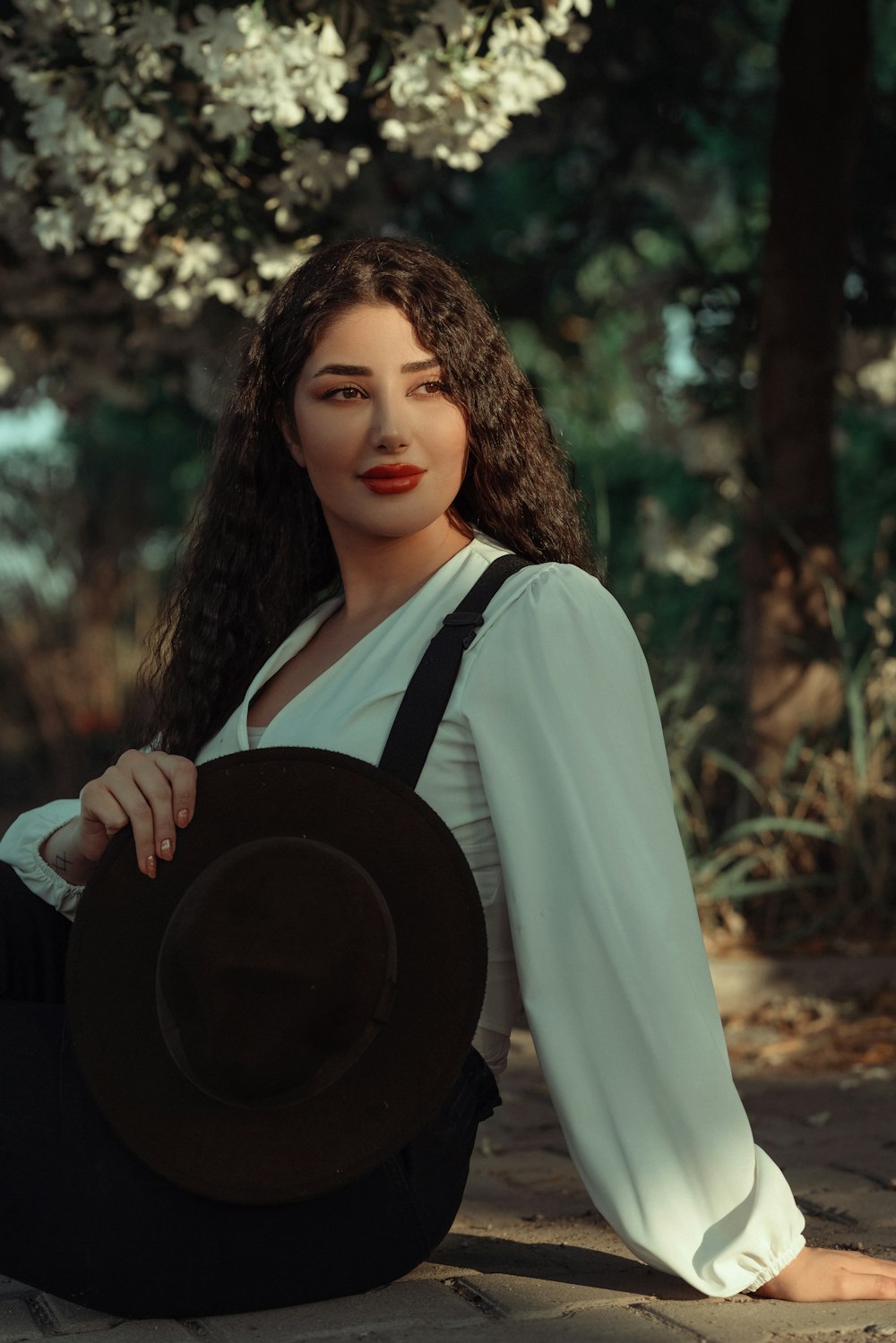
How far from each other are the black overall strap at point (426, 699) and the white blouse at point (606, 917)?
0.02m

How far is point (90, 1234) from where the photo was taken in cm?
193

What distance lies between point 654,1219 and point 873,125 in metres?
4.79

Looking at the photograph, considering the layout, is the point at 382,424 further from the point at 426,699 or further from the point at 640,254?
the point at 640,254

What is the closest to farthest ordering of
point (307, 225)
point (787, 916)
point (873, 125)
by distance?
1. point (307, 225)
2. point (787, 916)
3. point (873, 125)

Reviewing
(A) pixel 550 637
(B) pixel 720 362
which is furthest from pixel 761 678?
(A) pixel 550 637

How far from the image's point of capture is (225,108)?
3.35 metres

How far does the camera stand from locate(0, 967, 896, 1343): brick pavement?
76.4 inches

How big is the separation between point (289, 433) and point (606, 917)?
96 cm

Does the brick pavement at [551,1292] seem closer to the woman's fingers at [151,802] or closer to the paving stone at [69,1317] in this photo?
the paving stone at [69,1317]

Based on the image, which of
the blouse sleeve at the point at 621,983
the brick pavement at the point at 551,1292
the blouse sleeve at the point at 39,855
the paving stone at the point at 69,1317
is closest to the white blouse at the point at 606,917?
the blouse sleeve at the point at 621,983

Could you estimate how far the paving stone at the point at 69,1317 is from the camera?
205 cm

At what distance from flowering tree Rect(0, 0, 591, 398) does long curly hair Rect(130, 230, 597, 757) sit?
101cm

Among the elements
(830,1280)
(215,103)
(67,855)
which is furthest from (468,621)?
(215,103)

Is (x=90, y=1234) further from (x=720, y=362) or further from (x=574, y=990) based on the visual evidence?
(x=720, y=362)
